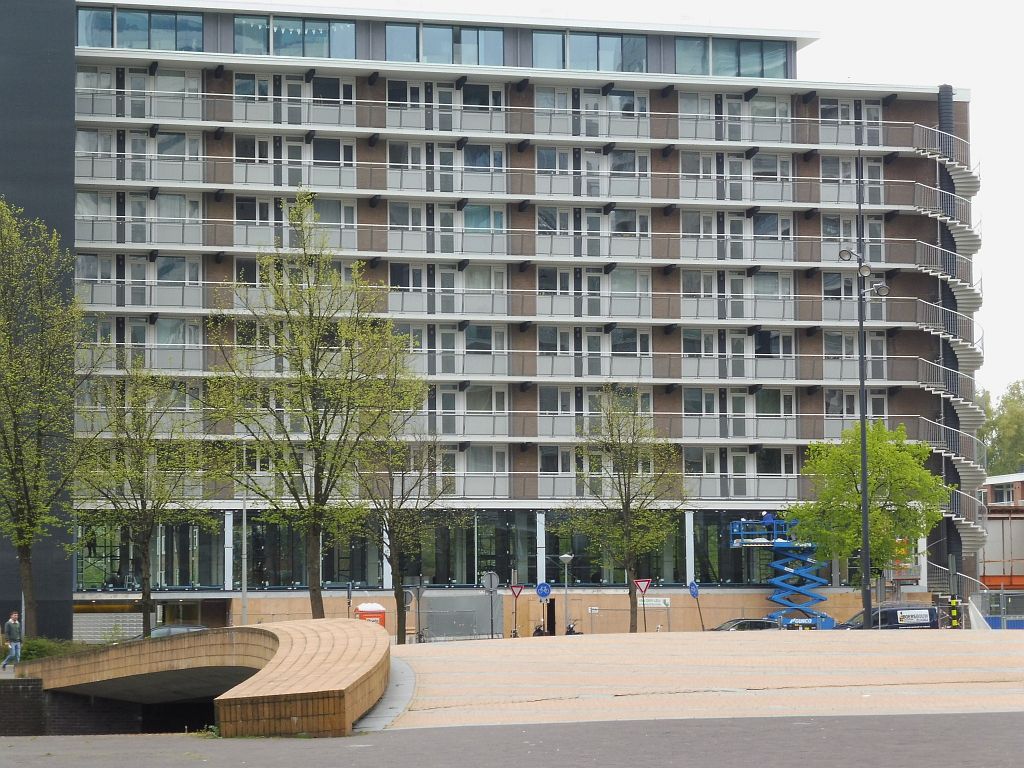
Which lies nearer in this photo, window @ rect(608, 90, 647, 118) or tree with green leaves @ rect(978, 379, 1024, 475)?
window @ rect(608, 90, 647, 118)

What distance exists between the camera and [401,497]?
62.7 m

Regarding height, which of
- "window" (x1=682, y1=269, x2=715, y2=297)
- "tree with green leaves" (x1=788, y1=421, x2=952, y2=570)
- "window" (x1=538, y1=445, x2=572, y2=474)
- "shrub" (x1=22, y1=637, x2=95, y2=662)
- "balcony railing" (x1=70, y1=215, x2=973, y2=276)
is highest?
"balcony railing" (x1=70, y1=215, x2=973, y2=276)

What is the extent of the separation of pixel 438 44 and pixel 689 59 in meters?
11.3

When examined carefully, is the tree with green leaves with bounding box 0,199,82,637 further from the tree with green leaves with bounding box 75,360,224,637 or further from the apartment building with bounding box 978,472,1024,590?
the apartment building with bounding box 978,472,1024,590

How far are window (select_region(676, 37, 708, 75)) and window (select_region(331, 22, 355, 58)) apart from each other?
14604 millimetres

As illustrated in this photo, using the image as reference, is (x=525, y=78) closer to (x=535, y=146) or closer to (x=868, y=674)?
(x=535, y=146)

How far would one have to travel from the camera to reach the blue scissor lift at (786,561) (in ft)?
238

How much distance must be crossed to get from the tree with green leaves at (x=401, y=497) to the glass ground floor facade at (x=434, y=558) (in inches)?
40.8

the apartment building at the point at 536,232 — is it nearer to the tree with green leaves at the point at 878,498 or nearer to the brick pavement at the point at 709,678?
the tree with green leaves at the point at 878,498

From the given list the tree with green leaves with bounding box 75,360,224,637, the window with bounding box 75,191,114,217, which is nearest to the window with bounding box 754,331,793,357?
the tree with green leaves with bounding box 75,360,224,637

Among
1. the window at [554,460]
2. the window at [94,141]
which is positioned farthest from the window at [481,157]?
the window at [94,141]

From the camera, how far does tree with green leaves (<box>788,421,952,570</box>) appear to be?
219 feet

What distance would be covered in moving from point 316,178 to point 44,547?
64.0ft

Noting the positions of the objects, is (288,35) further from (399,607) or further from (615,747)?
(615,747)
